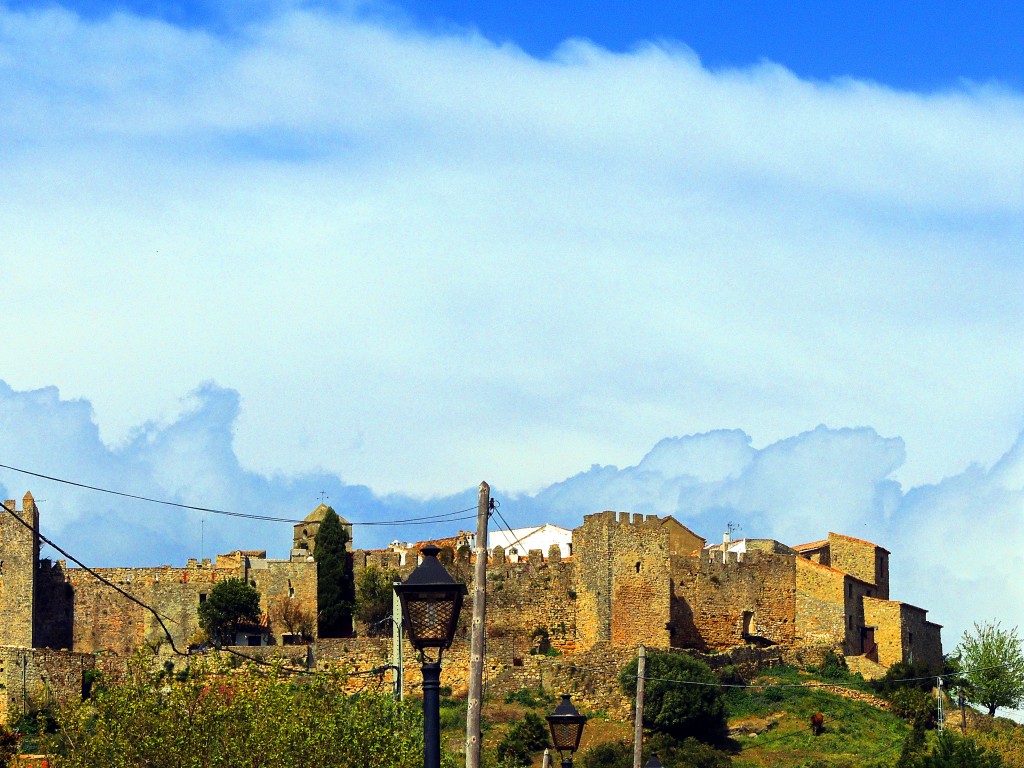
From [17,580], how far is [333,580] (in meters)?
14.0

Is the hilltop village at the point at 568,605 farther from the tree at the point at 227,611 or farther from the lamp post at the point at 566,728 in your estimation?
the lamp post at the point at 566,728

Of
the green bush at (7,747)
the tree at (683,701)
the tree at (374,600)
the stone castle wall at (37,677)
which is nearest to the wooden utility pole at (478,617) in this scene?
the green bush at (7,747)

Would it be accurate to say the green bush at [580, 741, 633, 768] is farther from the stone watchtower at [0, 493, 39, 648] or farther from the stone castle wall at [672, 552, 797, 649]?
the stone watchtower at [0, 493, 39, 648]

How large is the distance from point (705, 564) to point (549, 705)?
13150 millimetres

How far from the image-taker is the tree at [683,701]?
69188mm

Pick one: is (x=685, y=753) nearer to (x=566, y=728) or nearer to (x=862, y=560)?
(x=862, y=560)

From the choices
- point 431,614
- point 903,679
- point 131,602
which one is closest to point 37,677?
point 131,602

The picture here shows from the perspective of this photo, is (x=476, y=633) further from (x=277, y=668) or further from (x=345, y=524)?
(x=345, y=524)

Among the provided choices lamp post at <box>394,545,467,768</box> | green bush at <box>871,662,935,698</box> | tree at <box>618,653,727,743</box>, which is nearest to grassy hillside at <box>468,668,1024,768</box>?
green bush at <box>871,662,935,698</box>

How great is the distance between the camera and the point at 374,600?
86.1 metres

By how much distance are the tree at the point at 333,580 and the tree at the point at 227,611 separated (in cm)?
313

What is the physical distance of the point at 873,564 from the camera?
283ft

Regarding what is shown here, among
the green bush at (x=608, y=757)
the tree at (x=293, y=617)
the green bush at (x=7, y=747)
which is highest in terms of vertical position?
the tree at (x=293, y=617)

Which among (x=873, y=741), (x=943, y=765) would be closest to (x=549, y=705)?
(x=873, y=741)
